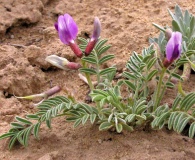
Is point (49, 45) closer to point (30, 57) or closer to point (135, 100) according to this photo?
point (30, 57)

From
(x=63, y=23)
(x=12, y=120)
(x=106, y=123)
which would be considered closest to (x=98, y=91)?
(x=106, y=123)

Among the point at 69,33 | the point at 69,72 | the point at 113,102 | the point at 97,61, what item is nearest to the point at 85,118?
the point at 113,102

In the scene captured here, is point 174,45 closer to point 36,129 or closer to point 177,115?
point 177,115

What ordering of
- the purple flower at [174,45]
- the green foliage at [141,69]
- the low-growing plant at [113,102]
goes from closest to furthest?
the purple flower at [174,45] → the low-growing plant at [113,102] → the green foliage at [141,69]

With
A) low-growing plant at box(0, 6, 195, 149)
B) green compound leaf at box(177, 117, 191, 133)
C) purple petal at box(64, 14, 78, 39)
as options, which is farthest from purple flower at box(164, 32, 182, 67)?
purple petal at box(64, 14, 78, 39)

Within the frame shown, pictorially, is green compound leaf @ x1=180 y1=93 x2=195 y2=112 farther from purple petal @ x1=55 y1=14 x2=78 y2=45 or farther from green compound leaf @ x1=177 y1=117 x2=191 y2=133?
purple petal @ x1=55 y1=14 x2=78 y2=45

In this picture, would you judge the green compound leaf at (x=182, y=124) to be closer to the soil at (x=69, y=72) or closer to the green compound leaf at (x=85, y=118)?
the soil at (x=69, y=72)

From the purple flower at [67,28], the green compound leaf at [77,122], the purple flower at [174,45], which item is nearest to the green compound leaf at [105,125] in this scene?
the green compound leaf at [77,122]
